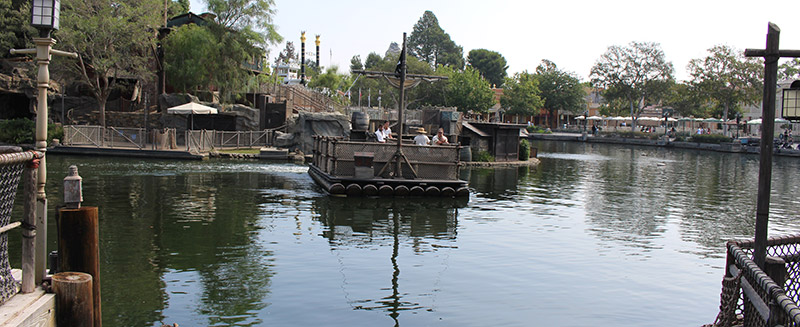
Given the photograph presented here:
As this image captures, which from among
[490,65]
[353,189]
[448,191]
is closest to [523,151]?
[448,191]

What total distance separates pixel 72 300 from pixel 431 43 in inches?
5703

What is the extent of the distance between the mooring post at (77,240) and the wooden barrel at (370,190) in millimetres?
14227

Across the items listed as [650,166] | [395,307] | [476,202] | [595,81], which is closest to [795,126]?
[595,81]

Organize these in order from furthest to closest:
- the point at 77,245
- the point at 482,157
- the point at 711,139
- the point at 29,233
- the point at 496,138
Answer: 1. the point at 711,139
2. the point at 496,138
3. the point at 482,157
4. the point at 77,245
5. the point at 29,233

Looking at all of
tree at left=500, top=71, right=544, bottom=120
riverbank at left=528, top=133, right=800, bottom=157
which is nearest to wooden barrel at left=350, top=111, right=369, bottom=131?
riverbank at left=528, top=133, right=800, bottom=157

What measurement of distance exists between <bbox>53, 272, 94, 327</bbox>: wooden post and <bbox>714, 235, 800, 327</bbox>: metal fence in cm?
680

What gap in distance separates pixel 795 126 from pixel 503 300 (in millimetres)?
87923

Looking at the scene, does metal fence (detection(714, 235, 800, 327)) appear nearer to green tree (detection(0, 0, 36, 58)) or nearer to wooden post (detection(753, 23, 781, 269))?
wooden post (detection(753, 23, 781, 269))

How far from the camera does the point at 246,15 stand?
160 ft

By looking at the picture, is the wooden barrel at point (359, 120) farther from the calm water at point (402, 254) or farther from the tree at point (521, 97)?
the tree at point (521, 97)

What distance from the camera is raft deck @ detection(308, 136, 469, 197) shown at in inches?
863

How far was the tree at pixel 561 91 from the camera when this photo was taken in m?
111

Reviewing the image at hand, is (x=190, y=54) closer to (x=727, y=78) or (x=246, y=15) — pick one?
(x=246, y=15)

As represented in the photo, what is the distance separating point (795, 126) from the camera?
82.9 meters
